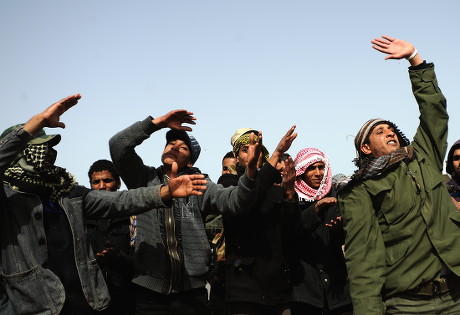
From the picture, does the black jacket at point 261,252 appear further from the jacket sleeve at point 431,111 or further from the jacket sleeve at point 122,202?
the jacket sleeve at point 431,111

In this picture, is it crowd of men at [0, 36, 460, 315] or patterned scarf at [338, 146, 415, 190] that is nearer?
crowd of men at [0, 36, 460, 315]

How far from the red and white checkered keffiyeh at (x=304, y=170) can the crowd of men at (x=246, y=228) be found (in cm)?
3

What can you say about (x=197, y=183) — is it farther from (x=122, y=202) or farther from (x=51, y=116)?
(x=51, y=116)

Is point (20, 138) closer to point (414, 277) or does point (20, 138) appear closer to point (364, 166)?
point (364, 166)

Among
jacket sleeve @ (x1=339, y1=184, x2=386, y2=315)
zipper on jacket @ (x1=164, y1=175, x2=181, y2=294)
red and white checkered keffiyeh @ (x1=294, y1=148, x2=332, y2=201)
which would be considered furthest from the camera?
red and white checkered keffiyeh @ (x1=294, y1=148, x2=332, y2=201)

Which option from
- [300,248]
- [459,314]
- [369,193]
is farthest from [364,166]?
[300,248]

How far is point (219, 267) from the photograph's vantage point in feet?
22.6

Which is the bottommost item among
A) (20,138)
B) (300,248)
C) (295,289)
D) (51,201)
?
(295,289)

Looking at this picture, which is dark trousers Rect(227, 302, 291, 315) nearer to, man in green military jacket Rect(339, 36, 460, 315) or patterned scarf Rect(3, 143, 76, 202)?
man in green military jacket Rect(339, 36, 460, 315)

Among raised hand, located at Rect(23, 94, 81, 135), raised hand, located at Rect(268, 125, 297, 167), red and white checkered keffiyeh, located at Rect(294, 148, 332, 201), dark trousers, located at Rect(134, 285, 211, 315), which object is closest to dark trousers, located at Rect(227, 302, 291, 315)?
dark trousers, located at Rect(134, 285, 211, 315)

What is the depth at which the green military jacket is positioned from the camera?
4211 mm

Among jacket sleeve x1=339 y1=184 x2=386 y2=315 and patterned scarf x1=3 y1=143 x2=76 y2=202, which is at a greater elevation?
patterned scarf x1=3 y1=143 x2=76 y2=202

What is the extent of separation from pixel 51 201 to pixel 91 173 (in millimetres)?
3318

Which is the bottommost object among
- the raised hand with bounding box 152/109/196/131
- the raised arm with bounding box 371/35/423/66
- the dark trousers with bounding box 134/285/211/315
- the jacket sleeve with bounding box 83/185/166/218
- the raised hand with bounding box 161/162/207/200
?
the dark trousers with bounding box 134/285/211/315
